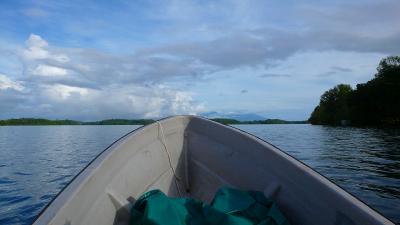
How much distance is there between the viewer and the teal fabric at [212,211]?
2.95 metres

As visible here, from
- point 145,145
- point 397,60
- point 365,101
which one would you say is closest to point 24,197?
point 145,145

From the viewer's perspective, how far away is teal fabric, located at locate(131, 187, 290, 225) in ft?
9.68

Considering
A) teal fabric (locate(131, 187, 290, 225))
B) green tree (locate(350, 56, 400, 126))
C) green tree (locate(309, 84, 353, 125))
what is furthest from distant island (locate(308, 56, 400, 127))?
teal fabric (locate(131, 187, 290, 225))

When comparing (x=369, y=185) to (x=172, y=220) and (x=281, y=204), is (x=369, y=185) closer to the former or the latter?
(x=281, y=204)

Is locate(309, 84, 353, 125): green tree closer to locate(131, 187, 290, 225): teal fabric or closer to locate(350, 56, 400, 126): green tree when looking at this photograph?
locate(350, 56, 400, 126): green tree

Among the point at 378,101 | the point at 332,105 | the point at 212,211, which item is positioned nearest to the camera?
the point at 212,211

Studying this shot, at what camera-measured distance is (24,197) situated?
33.4 ft

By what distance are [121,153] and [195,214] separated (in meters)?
1.17

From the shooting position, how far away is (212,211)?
9.87ft

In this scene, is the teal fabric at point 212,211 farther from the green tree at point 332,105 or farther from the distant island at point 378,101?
the green tree at point 332,105

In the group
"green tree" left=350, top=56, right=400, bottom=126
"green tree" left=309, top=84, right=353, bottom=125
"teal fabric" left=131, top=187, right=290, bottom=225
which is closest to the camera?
"teal fabric" left=131, top=187, right=290, bottom=225

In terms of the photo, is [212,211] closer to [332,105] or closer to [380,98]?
[380,98]

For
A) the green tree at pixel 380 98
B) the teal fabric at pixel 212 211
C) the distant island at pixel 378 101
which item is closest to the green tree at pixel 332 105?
the distant island at pixel 378 101

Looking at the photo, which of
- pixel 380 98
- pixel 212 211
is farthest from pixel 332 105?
pixel 212 211
